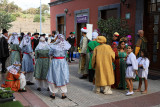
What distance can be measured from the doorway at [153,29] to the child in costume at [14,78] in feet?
19.7

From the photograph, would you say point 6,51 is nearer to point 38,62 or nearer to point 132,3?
point 38,62

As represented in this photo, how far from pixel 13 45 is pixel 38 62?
1766mm

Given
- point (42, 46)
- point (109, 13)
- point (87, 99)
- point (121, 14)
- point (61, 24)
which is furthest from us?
point (61, 24)

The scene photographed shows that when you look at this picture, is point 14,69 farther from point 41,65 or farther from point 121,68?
point 121,68

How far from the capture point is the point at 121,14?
10938 mm

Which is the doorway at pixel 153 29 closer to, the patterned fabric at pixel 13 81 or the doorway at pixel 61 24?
the patterned fabric at pixel 13 81

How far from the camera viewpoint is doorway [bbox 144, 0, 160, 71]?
9.07 meters

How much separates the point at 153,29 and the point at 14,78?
6482mm

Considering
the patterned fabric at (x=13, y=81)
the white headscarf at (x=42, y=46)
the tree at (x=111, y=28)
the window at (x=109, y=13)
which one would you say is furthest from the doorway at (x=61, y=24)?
the patterned fabric at (x=13, y=81)

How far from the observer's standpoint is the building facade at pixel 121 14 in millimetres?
9234

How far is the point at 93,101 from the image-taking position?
5480 mm

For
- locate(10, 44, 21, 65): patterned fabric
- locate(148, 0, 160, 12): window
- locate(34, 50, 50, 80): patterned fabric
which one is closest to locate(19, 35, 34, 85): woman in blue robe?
locate(10, 44, 21, 65): patterned fabric

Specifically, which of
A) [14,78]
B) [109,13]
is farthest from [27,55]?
[109,13]

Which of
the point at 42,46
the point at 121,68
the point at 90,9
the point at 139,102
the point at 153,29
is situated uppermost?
the point at 90,9
